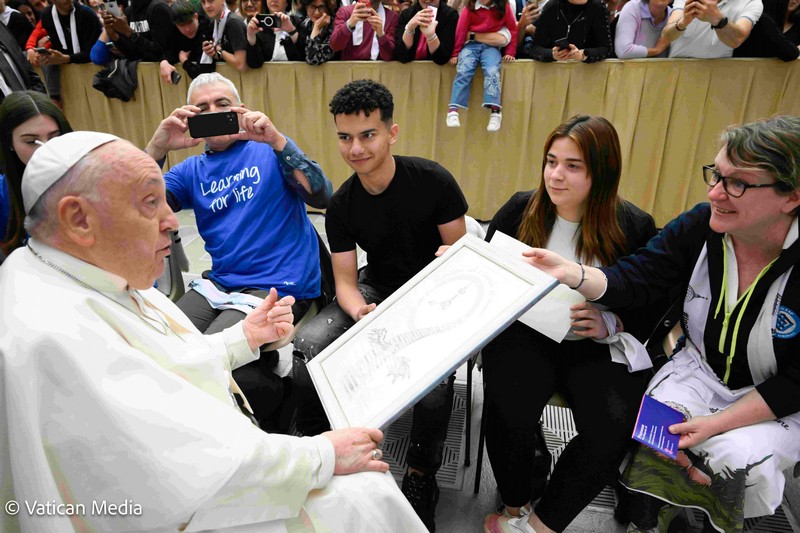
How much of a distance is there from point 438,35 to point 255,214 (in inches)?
123

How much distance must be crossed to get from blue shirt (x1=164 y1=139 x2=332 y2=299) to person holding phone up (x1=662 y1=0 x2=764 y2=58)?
127 inches

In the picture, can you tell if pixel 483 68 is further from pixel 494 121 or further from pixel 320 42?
pixel 320 42

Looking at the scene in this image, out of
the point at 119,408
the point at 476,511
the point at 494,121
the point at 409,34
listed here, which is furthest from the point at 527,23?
the point at 119,408

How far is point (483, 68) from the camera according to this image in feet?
14.6

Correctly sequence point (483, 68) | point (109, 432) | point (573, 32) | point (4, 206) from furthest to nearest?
1. point (483, 68)
2. point (573, 32)
3. point (4, 206)
4. point (109, 432)

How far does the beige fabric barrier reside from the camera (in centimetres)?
407

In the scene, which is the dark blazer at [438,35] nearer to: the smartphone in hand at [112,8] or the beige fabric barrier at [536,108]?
the beige fabric barrier at [536,108]

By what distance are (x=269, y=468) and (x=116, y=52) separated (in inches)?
240

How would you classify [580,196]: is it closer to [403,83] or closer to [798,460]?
[798,460]

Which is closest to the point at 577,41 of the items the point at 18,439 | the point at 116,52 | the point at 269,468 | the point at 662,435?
the point at 662,435

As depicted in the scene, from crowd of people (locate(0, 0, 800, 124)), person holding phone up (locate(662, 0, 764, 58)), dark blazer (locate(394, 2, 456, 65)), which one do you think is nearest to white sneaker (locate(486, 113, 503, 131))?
crowd of people (locate(0, 0, 800, 124))

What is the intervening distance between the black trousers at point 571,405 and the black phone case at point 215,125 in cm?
160

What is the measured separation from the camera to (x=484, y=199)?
5086 millimetres

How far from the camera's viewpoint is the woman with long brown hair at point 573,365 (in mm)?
1674
